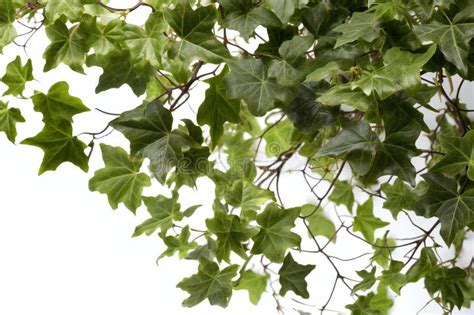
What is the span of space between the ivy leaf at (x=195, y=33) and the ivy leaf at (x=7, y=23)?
22cm

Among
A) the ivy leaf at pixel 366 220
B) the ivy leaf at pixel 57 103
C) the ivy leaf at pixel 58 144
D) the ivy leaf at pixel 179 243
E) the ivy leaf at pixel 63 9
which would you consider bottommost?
the ivy leaf at pixel 366 220

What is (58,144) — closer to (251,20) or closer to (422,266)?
(251,20)

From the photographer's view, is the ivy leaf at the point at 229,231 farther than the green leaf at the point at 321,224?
No

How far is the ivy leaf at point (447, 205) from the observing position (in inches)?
32.2

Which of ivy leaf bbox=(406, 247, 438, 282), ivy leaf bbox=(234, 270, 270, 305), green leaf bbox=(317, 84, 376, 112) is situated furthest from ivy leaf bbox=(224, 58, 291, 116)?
A: ivy leaf bbox=(234, 270, 270, 305)

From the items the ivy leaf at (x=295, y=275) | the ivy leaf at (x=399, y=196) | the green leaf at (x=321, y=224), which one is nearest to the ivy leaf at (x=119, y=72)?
the ivy leaf at (x=295, y=275)

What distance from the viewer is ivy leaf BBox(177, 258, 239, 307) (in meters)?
0.94

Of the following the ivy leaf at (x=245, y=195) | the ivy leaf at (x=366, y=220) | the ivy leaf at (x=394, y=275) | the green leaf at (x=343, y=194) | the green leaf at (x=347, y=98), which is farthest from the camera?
the green leaf at (x=343, y=194)

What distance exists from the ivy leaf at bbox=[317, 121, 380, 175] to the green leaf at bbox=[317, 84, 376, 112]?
70 millimetres

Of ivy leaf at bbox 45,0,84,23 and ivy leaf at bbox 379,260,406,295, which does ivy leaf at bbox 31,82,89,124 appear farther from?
ivy leaf at bbox 379,260,406,295

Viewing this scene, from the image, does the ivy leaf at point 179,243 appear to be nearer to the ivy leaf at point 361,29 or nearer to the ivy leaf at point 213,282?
the ivy leaf at point 213,282

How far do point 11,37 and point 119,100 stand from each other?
0.75 meters

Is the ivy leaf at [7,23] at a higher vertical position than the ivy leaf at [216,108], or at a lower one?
higher

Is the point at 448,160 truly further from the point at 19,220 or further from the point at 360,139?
the point at 19,220
